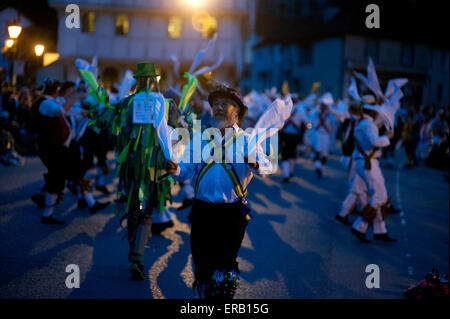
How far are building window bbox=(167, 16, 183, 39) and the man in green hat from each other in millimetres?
22680

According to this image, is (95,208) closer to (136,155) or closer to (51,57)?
(136,155)

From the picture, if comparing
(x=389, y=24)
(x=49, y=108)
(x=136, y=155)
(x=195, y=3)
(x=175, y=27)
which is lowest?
Answer: (x=136, y=155)

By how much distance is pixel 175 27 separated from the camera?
86.8ft

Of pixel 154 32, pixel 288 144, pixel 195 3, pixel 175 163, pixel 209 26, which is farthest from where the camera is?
pixel 209 26

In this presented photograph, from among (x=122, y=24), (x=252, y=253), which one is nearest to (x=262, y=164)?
(x=252, y=253)

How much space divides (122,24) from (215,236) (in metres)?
25.5

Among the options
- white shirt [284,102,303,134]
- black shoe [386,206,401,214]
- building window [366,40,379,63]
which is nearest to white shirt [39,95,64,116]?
black shoe [386,206,401,214]

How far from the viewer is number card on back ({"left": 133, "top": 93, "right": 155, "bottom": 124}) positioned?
4.54m

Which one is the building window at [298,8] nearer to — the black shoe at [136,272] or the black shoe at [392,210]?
the black shoe at [392,210]

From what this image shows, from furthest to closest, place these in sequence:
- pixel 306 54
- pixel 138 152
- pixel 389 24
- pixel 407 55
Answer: pixel 306 54 → pixel 389 24 → pixel 407 55 → pixel 138 152

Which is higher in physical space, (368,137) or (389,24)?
(389,24)

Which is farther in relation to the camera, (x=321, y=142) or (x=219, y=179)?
(x=321, y=142)

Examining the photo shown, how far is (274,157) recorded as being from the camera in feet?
11.3
